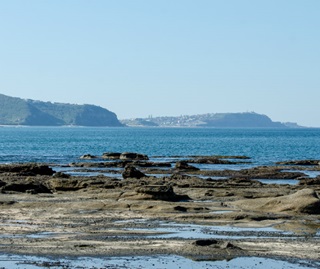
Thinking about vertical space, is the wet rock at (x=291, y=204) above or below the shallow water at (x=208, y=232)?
above

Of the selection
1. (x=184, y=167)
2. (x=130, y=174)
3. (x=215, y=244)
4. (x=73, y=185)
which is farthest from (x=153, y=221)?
(x=184, y=167)

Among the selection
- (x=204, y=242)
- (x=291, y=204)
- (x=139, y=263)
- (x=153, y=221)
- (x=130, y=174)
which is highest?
(x=291, y=204)

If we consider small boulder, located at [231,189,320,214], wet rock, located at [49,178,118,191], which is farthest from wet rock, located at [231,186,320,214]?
wet rock, located at [49,178,118,191]

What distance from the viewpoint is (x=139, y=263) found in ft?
77.4

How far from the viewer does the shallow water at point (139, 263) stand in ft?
75.9

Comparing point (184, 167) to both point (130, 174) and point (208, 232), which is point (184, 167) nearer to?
point (130, 174)

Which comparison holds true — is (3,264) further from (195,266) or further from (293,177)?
(293,177)

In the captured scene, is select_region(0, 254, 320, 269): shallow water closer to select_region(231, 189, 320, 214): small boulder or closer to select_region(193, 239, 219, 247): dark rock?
select_region(193, 239, 219, 247): dark rock

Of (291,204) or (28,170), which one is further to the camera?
(28,170)

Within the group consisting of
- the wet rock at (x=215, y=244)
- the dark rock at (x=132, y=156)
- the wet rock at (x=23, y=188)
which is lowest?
the dark rock at (x=132, y=156)

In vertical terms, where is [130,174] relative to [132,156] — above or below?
above

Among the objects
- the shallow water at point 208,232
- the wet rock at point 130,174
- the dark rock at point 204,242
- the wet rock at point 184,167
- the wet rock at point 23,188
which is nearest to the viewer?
the dark rock at point 204,242

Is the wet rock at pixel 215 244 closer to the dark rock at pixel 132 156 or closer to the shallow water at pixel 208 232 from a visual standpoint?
the shallow water at pixel 208 232

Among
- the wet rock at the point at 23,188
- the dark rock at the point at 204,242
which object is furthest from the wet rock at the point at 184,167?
the dark rock at the point at 204,242
